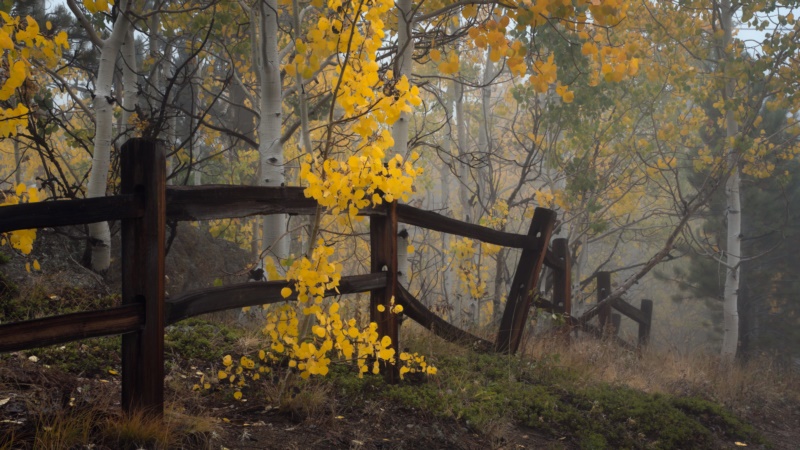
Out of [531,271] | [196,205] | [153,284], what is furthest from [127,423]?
[531,271]

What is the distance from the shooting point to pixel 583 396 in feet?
18.3

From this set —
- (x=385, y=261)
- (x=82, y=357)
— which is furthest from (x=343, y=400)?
(x=82, y=357)

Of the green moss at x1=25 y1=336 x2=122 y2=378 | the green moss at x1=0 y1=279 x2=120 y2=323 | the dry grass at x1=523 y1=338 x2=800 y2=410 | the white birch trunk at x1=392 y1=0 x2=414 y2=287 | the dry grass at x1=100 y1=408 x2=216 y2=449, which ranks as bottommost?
the dry grass at x1=523 y1=338 x2=800 y2=410

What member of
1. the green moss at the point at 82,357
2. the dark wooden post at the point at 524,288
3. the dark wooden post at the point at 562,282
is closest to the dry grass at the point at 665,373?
the dark wooden post at the point at 524,288

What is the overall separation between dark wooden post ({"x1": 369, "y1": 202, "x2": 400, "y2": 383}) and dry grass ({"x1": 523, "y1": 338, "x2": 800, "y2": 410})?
225cm

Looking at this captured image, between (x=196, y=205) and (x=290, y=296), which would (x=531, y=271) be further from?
(x=196, y=205)

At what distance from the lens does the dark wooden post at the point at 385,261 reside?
4711 mm

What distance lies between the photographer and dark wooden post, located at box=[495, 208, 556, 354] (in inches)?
250

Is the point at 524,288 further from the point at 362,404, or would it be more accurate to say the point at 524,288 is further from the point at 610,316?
the point at 610,316

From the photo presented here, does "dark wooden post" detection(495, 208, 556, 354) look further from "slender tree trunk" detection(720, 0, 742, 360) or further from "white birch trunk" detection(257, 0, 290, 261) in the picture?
"slender tree trunk" detection(720, 0, 742, 360)

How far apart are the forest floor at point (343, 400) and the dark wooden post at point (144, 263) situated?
0.19 meters

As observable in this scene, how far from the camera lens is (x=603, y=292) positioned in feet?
33.1

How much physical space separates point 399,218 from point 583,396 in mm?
2234

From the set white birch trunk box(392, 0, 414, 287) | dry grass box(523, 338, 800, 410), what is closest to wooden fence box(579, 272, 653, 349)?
dry grass box(523, 338, 800, 410)
